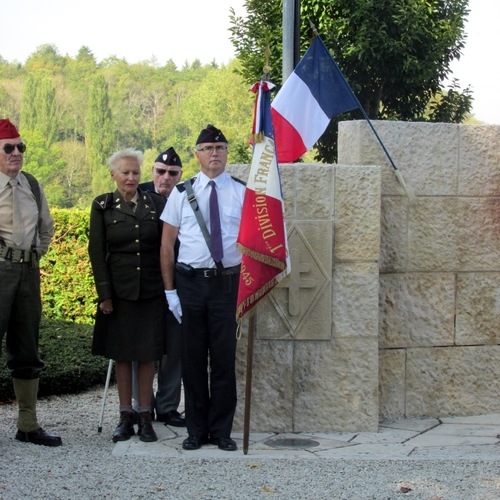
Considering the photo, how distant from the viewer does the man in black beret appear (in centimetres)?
594

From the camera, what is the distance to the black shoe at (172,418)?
5.99 metres

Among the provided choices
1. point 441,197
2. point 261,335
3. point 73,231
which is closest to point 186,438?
point 261,335

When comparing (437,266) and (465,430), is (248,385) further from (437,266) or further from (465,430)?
(437,266)

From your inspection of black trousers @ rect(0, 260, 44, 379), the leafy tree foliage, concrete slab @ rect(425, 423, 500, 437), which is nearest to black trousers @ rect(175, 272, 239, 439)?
black trousers @ rect(0, 260, 44, 379)

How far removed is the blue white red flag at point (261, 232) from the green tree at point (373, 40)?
37.5 ft

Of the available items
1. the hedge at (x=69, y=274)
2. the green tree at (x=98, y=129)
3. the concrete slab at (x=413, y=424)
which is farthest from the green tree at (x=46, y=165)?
the concrete slab at (x=413, y=424)

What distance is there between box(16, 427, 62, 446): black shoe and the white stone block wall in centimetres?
233

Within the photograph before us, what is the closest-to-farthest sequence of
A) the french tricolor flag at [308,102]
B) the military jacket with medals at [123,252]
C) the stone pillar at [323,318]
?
the military jacket with medals at [123,252]
the stone pillar at [323,318]
the french tricolor flag at [308,102]

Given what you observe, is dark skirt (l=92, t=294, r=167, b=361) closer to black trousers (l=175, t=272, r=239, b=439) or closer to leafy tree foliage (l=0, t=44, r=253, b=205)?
black trousers (l=175, t=272, r=239, b=439)

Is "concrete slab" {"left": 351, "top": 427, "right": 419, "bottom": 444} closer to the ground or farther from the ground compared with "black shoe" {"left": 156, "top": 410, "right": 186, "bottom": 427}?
closer to the ground

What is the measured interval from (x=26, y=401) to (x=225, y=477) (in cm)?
158

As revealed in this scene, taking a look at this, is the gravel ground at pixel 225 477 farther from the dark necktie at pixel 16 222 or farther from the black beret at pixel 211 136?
the black beret at pixel 211 136

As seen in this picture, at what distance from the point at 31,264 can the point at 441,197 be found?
2.96 metres

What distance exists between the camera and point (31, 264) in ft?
17.7
